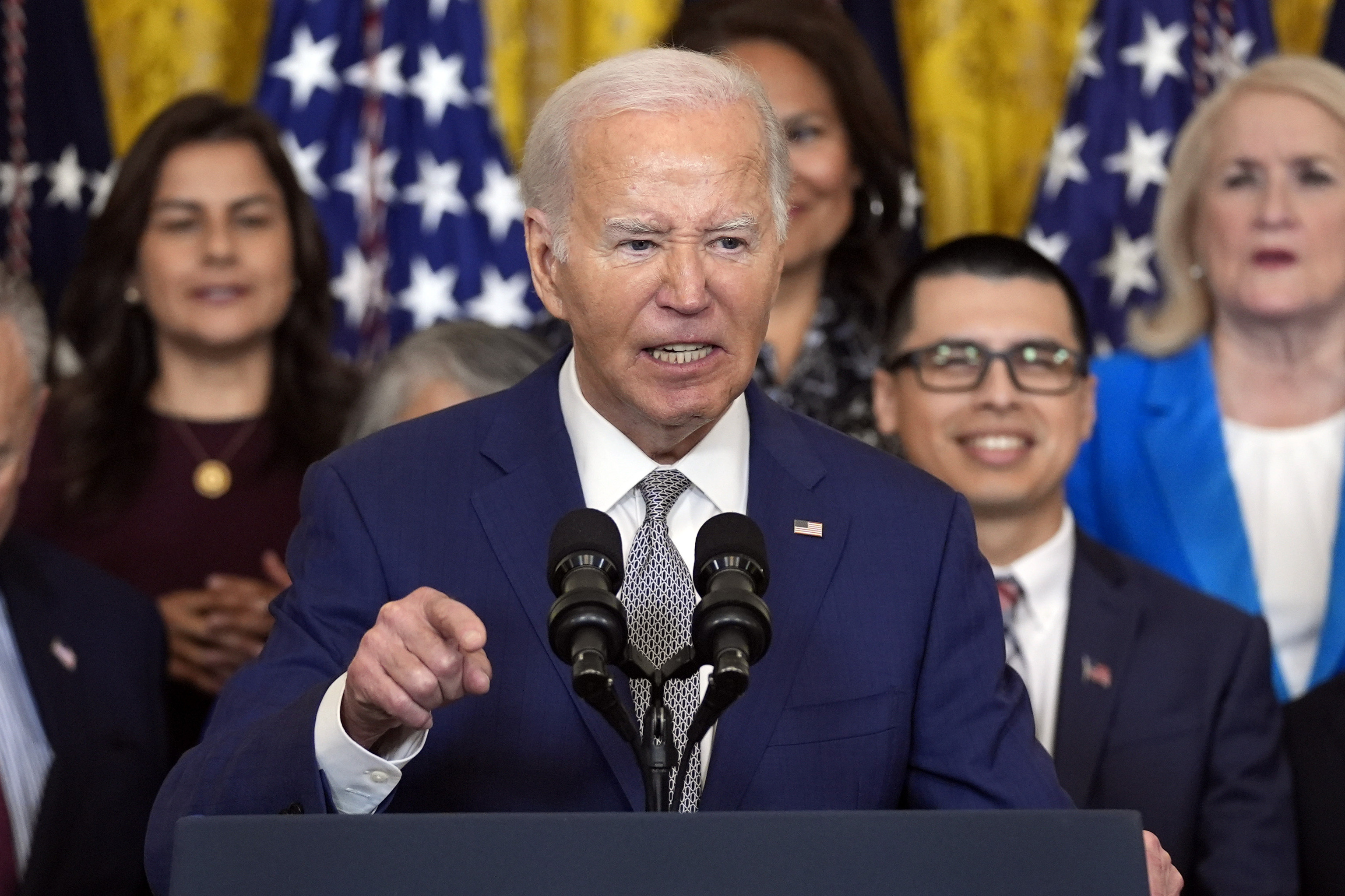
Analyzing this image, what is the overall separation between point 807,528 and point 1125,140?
309 centimetres

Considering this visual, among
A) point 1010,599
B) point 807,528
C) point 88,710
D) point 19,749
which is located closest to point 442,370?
point 88,710

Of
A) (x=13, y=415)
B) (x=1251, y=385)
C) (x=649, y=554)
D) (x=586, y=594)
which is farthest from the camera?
(x=1251, y=385)

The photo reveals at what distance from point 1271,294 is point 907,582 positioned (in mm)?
2125

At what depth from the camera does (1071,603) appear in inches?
138

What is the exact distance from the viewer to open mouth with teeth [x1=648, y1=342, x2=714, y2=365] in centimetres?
215

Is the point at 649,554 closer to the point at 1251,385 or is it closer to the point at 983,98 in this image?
the point at 1251,385

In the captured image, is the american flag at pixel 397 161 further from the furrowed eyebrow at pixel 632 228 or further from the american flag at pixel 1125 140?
the furrowed eyebrow at pixel 632 228

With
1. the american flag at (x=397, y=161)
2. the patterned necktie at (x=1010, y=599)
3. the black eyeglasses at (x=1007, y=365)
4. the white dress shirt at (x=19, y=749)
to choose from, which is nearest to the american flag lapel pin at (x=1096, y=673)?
the patterned necktie at (x=1010, y=599)

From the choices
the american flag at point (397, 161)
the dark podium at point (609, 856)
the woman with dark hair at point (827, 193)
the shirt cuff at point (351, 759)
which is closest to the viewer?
the dark podium at point (609, 856)

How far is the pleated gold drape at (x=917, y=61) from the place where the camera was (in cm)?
503

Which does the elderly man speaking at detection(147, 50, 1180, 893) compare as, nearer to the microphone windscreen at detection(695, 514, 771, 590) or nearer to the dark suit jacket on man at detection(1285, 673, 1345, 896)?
the microphone windscreen at detection(695, 514, 771, 590)

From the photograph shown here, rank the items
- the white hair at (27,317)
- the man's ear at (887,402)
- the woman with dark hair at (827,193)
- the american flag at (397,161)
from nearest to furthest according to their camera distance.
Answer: the white hair at (27,317) → the man's ear at (887,402) → the woman with dark hair at (827,193) → the american flag at (397,161)

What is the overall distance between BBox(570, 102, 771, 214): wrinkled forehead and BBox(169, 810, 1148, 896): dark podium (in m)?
0.79

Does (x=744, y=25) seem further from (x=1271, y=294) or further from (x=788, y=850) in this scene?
(x=788, y=850)
